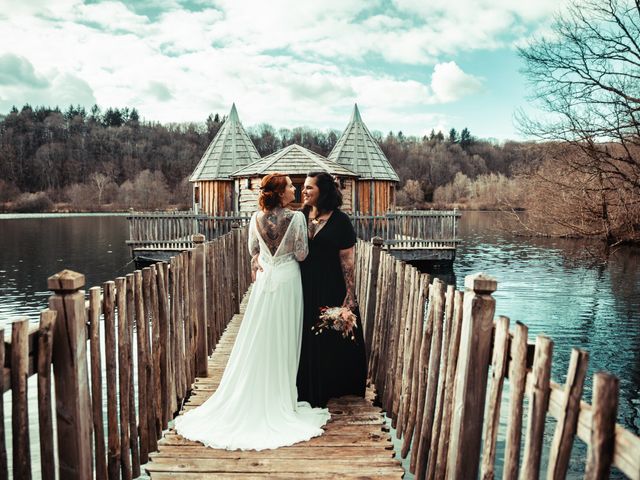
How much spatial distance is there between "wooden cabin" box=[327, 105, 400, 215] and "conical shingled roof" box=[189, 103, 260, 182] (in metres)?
5.45

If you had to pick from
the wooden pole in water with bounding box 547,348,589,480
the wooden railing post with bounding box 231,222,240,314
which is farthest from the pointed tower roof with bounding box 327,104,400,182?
the wooden pole in water with bounding box 547,348,589,480

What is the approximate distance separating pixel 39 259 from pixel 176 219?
26.0ft

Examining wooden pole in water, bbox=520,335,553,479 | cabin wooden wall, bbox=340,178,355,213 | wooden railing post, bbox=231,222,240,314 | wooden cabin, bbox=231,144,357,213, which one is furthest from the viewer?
cabin wooden wall, bbox=340,178,355,213

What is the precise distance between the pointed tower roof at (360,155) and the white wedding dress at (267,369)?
24.0 meters

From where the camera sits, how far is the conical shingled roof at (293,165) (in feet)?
75.4

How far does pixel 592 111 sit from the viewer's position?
62.5ft

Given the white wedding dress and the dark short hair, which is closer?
the white wedding dress

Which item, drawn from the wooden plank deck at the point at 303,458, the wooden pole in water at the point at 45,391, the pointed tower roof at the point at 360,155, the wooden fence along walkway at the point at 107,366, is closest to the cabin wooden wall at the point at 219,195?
the pointed tower roof at the point at 360,155

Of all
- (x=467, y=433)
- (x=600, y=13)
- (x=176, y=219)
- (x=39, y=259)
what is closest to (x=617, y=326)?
(x=600, y=13)

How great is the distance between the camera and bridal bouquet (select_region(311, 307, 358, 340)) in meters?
5.01

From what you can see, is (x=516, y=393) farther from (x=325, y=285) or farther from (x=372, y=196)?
(x=372, y=196)

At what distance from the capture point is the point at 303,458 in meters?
4.13

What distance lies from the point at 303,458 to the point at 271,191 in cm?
242

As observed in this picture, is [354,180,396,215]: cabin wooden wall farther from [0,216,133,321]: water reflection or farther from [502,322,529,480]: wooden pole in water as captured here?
[502,322,529,480]: wooden pole in water
